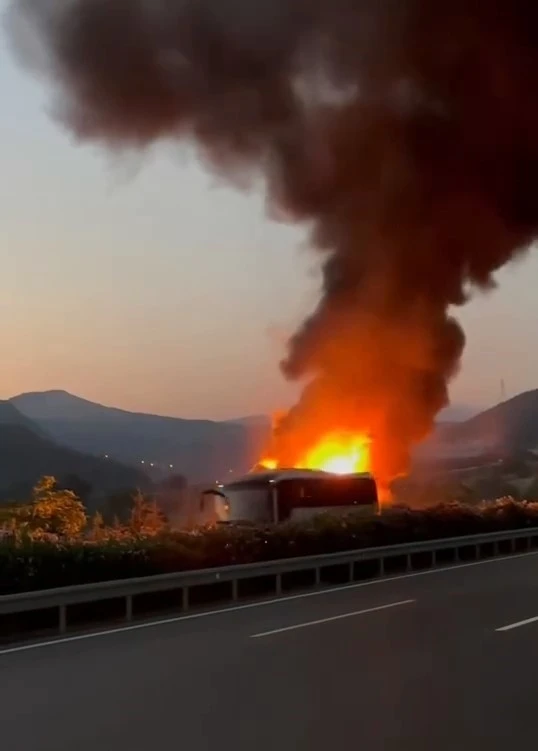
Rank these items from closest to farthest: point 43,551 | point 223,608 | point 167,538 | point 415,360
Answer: point 43,551 → point 223,608 → point 167,538 → point 415,360

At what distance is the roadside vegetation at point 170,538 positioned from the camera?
13.5 m

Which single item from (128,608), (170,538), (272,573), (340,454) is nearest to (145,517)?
(340,454)

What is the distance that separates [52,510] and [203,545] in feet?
39.4

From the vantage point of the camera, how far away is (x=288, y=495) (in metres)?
27.7

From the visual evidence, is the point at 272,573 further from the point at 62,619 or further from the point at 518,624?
the point at 518,624

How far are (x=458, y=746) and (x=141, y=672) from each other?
3588mm

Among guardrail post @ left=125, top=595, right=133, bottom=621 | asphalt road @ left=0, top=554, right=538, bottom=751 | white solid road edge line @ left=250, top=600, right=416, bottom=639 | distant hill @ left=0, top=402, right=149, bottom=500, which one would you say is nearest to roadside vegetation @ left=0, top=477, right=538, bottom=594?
guardrail post @ left=125, top=595, right=133, bottom=621

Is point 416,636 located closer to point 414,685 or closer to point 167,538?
point 414,685

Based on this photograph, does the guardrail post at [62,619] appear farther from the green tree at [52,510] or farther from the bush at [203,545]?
the green tree at [52,510]

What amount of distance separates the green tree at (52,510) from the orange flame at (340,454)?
22.7ft

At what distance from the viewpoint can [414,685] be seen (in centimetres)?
795

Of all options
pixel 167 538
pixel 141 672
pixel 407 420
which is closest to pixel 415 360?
pixel 407 420

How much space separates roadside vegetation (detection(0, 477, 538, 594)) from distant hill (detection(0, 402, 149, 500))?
8984cm

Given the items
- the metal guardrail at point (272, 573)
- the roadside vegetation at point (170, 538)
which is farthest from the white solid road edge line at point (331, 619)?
the roadside vegetation at point (170, 538)
